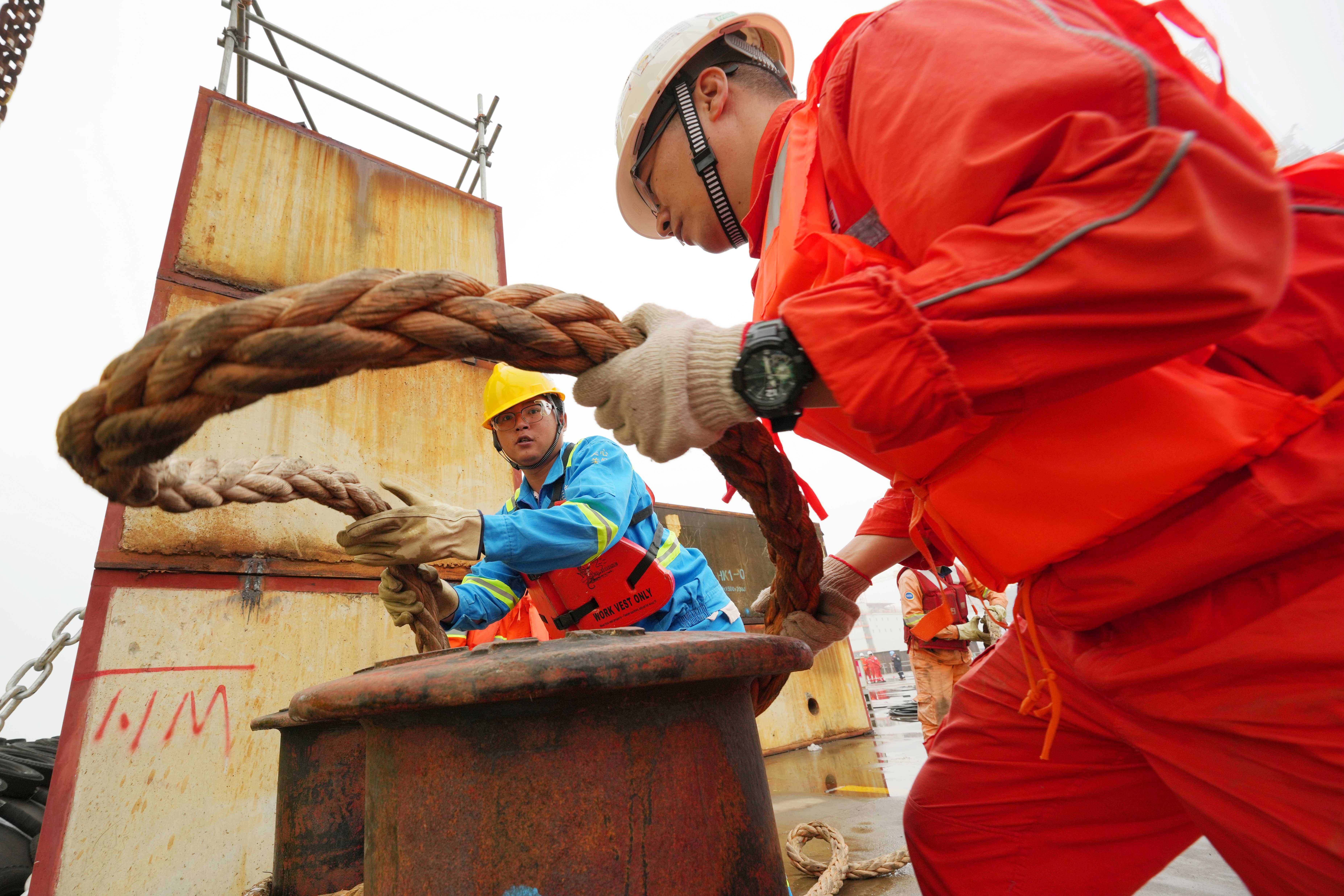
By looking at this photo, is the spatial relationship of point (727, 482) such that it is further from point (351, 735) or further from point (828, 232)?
point (351, 735)

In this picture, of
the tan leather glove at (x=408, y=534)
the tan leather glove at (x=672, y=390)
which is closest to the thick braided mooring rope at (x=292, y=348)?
the tan leather glove at (x=672, y=390)

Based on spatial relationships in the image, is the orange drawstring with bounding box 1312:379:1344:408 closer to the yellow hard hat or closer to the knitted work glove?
the knitted work glove

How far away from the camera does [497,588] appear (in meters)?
2.91

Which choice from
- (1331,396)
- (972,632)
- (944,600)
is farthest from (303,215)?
(972,632)

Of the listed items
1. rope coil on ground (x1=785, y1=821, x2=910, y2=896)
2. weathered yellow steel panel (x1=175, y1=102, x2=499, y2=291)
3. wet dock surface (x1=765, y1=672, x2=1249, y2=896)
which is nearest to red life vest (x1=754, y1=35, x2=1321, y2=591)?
wet dock surface (x1=765, y1=672, x2=1249, y2=896)

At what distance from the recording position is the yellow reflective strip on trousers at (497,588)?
2875 mm

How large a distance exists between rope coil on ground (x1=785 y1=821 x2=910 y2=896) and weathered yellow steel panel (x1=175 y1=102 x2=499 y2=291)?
3.87m

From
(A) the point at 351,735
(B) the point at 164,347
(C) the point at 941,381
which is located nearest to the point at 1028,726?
(C) the point at 941,381

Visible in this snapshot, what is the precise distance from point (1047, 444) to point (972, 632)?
5.83 metres

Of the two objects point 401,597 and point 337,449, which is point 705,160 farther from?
point 337,449

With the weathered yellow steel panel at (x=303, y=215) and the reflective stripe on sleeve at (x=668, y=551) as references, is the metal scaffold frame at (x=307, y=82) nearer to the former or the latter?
the weathered yellow steel panel at (x=303, y=215)

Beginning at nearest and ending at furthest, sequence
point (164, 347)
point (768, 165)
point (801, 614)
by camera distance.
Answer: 1. point (164, 347)
2. point (768, 165)
3. point (801, 614)

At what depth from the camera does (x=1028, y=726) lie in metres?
1.46

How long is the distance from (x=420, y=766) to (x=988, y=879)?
133 centimetres
